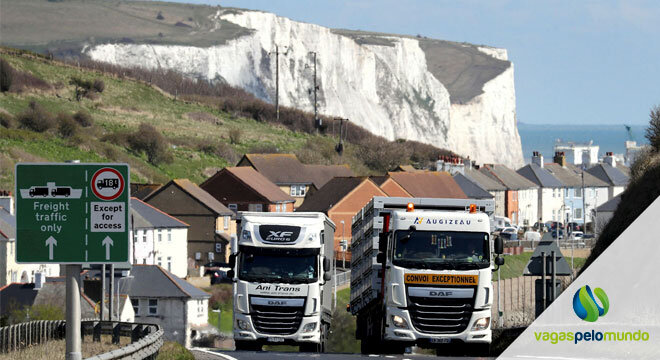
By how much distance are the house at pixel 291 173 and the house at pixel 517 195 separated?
22.9 meters

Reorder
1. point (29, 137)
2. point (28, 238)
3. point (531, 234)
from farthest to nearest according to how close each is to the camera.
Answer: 1. point (29, 137)
2. point (531, 234)
3. point (28, 238)

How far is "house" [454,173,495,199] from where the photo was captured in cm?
12007

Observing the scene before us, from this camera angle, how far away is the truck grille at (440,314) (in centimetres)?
2791

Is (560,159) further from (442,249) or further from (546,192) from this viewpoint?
(442,249)

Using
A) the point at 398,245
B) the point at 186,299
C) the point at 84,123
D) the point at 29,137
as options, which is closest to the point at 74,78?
the point at 84,123

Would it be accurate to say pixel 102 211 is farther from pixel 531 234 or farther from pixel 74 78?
pixel 74 78

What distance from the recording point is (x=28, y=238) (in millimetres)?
21469

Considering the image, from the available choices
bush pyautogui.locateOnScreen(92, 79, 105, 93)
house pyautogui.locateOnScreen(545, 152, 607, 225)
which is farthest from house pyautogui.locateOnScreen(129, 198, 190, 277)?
house pyautogui.locateOnScreen(545, 152, 607, 225)

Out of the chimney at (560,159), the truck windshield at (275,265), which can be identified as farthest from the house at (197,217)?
the chimney at (560,159)

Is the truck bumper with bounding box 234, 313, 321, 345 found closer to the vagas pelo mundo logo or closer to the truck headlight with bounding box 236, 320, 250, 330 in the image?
the truck headlight with bounding box 236, 320, 250, 330

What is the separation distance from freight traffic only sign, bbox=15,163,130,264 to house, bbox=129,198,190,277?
6168cm

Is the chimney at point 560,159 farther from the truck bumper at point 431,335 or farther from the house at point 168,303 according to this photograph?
the truck bumper at point 431,335

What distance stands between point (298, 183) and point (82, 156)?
19.6m

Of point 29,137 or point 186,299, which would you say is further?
point 29,137
